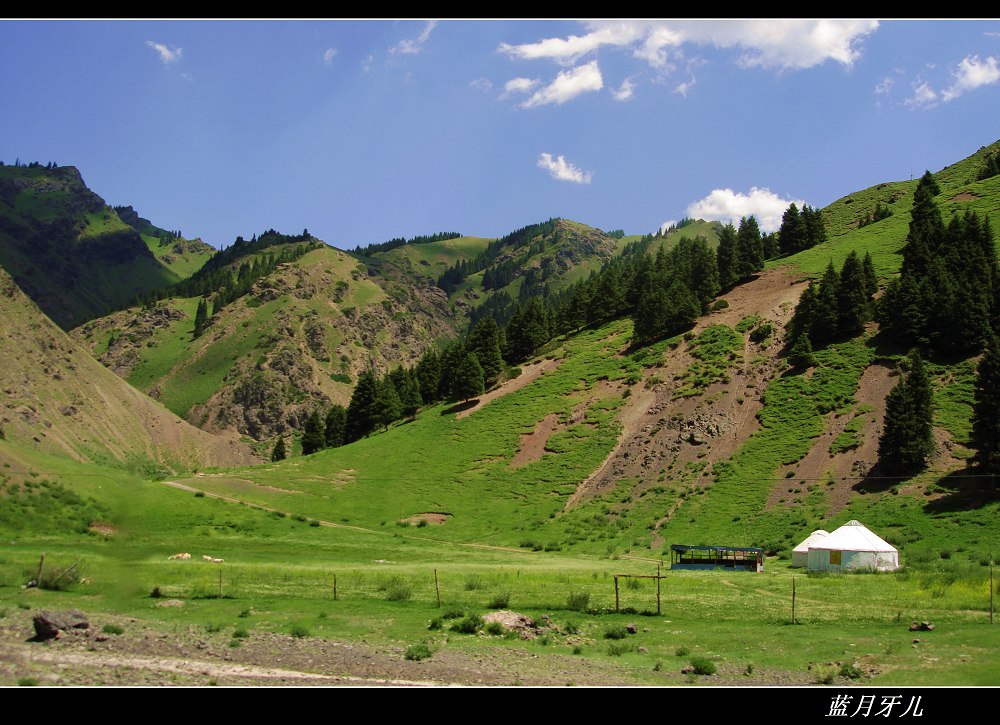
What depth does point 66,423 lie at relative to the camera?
11912cm

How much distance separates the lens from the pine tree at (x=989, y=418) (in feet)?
192

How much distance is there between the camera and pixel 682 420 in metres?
86.6

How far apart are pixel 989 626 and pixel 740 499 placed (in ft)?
149

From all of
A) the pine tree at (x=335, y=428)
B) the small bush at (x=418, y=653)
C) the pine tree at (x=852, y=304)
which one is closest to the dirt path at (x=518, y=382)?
the pine tree at (x=335, y=428)

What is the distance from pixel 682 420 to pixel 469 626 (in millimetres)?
65360

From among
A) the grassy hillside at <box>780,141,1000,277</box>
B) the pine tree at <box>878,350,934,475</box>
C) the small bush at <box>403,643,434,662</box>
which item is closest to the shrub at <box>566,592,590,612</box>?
the small bush at <box>403,643,434,662</box>

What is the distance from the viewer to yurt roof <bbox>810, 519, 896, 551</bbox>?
1865 inches

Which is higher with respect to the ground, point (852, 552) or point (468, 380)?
point (468, 380)

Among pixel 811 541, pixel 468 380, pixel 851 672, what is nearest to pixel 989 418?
pixel 811 541

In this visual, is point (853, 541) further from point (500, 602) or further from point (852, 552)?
point (500, 602)

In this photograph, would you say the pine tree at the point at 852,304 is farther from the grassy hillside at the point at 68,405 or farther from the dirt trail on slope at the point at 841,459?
the grassy hillside at the point at 68,405

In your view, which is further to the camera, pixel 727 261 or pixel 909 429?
pixel 727 261
